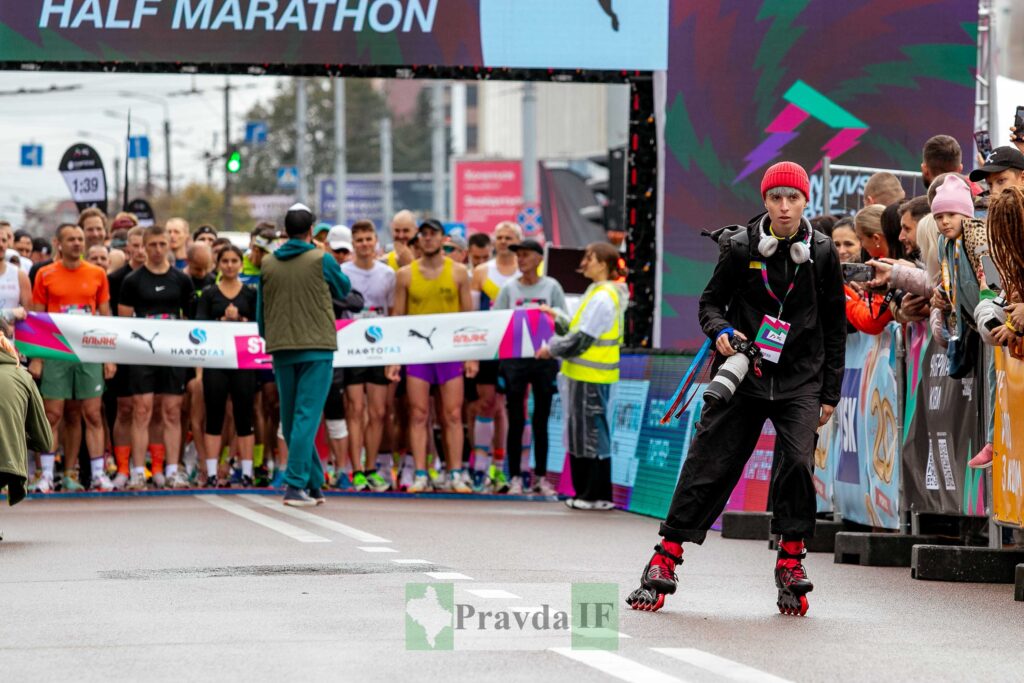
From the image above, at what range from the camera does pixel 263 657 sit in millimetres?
7301

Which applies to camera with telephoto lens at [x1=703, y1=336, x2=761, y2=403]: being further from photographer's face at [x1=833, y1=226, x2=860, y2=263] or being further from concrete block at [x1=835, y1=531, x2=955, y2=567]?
photographer's face at [x1=833, y1=226, x2=860, y2=263]

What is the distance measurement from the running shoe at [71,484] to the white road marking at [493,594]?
27.9 feet

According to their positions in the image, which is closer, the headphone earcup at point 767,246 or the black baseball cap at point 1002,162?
the headphone earcup at point 767,246

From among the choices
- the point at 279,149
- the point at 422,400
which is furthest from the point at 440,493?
the point at 279,149

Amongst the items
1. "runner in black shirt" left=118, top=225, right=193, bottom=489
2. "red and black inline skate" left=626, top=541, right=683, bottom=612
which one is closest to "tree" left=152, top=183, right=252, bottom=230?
"runner in black shirt" left=118, top=225, right=193, bottom=489

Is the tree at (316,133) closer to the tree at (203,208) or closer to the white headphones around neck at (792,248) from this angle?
the tree at (203,208)

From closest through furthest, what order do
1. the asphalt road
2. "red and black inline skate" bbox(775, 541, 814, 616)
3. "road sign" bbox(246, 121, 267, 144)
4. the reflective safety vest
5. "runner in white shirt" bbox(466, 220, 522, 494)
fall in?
the asphalt road → "red and black inline skate" bbox(775, 541, 814, 616) → the reflective safety vest → "runner in white shirt" bbox(466, 220, 522, 494) → "road sign" bbox(246, 121, 267, 144)

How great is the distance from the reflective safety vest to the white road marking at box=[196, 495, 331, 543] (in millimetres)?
2869

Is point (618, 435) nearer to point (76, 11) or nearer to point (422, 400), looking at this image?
point (422, 400)

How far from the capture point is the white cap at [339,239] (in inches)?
701

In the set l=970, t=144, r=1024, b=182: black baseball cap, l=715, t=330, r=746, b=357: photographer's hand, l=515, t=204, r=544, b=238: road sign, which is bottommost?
l=715, t=330, r=746, b=357: photographer's hand

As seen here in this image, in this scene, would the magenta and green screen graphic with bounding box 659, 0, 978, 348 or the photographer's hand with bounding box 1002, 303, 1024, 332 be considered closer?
the photographer's hand with bounding box 1002, 303, 1024, 332

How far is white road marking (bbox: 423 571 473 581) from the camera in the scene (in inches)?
392

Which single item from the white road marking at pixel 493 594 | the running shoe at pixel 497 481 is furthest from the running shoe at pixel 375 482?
the white road marking at pixel 493 594
